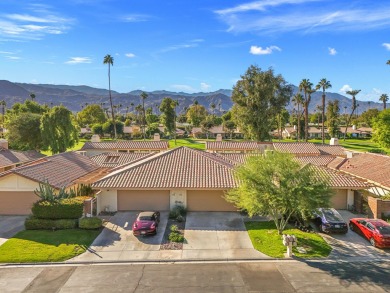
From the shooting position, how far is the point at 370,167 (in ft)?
120

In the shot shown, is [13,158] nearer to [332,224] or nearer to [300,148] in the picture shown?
[332,224]

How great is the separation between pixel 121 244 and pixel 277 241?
34.3 feet

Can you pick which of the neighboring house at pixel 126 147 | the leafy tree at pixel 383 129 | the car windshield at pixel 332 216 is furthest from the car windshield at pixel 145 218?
the leafy tree at pixel 383 129

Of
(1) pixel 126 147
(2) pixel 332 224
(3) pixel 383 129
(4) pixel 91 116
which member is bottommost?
(2) pixel 332 224

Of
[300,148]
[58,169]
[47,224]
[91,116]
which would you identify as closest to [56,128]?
[58,169]

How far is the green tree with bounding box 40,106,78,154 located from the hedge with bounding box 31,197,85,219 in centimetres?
3518

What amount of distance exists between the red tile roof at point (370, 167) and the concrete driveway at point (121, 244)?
20.6 m

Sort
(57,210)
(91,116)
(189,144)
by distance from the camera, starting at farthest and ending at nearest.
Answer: (91,116), (189,144), (57,210)

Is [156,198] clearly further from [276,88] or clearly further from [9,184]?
[276,88]

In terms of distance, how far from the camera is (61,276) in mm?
18672

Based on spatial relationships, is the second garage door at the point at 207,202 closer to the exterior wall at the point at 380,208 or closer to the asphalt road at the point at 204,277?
the asphalt road at the point at 204,277

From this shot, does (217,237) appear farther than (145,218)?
No

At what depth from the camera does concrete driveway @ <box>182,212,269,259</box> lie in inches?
844

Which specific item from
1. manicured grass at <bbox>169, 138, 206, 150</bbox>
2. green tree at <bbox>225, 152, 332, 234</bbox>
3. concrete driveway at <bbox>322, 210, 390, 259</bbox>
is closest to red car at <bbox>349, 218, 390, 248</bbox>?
concrete driveway at <bbox>322, 210, 390, 259</bbox>
